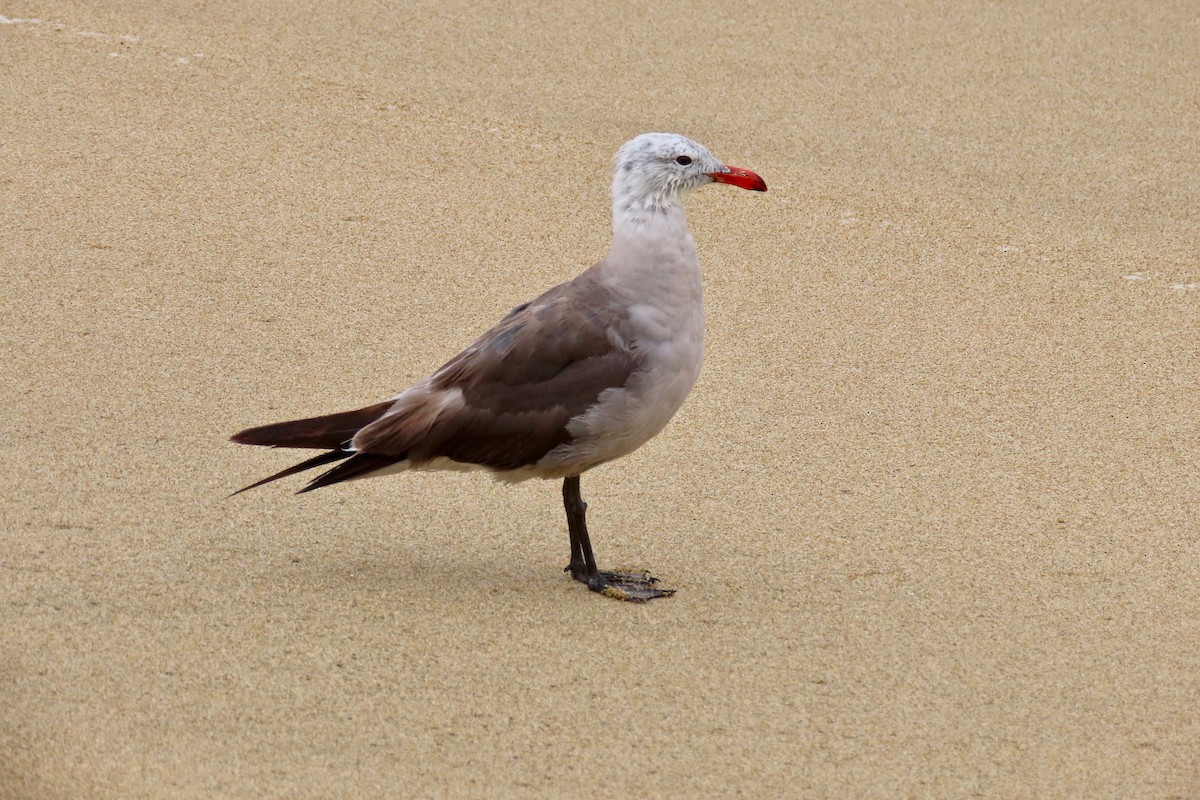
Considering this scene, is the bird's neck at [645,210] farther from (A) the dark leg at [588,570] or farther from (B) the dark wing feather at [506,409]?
(A) the dark leg at [588,570]

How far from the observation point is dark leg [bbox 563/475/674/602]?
3.50 m

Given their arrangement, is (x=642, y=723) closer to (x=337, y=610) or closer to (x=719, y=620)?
(x=719, y=620)

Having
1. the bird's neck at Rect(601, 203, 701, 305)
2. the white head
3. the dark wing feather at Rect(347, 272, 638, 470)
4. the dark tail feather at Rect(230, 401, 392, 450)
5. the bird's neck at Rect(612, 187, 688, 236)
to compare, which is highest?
the white head

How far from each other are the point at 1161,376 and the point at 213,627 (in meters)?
2.89

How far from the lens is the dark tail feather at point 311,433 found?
3492 mm

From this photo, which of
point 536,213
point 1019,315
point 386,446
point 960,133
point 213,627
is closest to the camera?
point 213,627

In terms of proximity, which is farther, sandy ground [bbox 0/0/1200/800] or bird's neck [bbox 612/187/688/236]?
bird's neck [bbox 612/187/688/236]

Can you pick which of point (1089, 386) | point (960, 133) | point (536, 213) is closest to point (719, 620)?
point (1089, 386)

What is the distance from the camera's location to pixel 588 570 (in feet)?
11.6

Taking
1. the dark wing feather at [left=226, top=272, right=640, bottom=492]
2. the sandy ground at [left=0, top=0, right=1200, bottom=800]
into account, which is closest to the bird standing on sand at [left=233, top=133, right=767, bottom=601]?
the dark wing feather at [left=226, top=272, right=640, bottom=492]

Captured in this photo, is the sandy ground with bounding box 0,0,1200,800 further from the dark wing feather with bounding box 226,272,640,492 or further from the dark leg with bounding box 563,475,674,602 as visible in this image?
the dark wing feather with bounding box 226,272,640,492

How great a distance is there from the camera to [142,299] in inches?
191

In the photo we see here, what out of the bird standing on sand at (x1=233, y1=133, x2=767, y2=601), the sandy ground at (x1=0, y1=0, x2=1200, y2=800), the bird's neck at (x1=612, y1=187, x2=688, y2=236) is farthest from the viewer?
the bird's neck at (x1=612, y1=187, x2=688, y2=236)

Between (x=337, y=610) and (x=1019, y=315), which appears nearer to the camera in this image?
(x=337, y=610)
